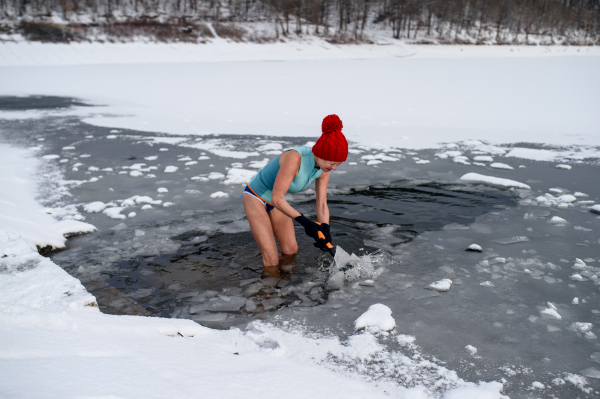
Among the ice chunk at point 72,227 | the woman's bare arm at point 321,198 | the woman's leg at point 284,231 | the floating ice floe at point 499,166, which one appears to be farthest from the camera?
the floating ice floe at point 499,166

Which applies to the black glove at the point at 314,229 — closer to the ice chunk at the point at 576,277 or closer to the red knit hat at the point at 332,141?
the red knit hat at the point at 332,141

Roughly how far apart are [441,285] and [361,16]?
6238cm

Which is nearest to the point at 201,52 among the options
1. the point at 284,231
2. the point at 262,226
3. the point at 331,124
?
the point at 284,231

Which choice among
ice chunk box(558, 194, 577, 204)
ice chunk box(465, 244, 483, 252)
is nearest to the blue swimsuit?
ice chunk box(465, 244, 483, 252)

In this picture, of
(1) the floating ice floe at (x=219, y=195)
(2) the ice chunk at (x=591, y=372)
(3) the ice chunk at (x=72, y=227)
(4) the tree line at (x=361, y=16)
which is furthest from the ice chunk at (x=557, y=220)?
(4) the tree line at (x=361, y=16)

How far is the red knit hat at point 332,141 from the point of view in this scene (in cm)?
263

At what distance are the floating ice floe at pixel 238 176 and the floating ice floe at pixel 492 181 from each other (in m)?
2.58

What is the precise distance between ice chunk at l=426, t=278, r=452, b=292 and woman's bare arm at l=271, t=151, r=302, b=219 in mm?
983

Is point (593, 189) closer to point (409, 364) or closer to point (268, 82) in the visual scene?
point (409, 364)

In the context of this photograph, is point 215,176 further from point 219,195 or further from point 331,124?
point 331,124

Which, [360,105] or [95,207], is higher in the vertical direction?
[360,105]

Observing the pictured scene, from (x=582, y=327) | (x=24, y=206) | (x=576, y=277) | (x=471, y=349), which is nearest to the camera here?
(x=471, y=349)

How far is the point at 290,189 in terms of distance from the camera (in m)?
3.11

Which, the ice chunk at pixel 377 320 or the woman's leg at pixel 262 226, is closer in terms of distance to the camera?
the ice chunk at pixel 377 320
